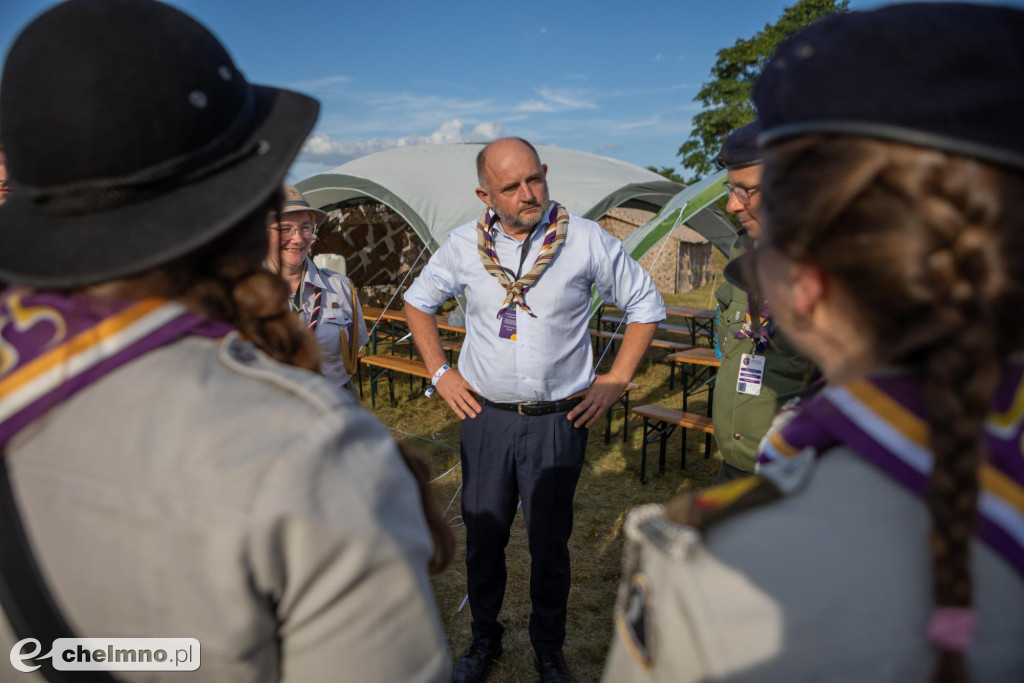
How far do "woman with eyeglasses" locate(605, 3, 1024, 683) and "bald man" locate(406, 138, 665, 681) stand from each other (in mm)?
Answer: 2125

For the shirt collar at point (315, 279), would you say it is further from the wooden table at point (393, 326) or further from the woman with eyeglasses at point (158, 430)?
the wooden table at point (393, 326)

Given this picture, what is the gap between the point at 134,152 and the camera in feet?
2.54

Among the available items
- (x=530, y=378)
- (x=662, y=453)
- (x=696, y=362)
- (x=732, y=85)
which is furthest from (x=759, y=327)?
(x=732, y=85)

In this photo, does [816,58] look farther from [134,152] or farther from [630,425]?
[630,425]

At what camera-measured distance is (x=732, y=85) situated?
27406mm

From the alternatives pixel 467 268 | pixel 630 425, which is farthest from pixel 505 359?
pixel 630 425

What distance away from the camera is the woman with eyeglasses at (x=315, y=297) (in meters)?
3.28

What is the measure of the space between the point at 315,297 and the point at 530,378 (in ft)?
4.43

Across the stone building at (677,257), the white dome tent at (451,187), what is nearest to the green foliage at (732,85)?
the stone building at (677,257)

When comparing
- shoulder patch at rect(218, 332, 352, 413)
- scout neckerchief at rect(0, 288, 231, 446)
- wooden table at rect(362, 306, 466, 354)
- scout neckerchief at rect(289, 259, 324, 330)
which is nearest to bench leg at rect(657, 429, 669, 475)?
scout neckerchief at rect(289, 259, 324, 330)

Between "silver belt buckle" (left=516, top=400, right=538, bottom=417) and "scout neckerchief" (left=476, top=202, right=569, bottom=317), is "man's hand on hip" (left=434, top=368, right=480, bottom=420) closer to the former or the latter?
"silver belt buckle" (left=516, top=400, right=538, bottom=417)

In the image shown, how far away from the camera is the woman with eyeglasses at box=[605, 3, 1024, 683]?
0.61m

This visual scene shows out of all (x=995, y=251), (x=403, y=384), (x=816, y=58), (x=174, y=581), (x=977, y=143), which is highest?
(x=816, y=58)

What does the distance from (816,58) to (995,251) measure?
294 millimetres
